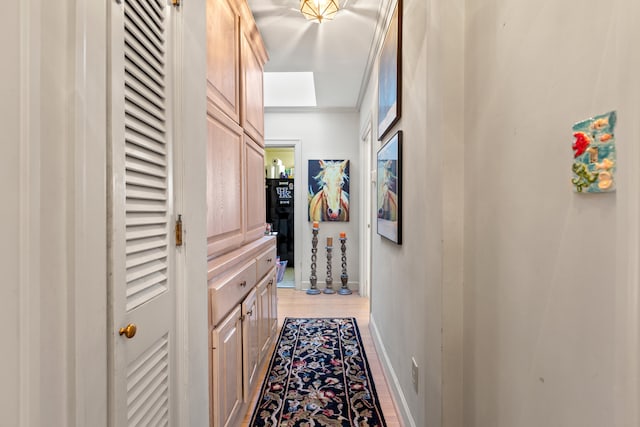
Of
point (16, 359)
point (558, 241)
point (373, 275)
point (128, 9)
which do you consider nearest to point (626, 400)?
point (558, 241)

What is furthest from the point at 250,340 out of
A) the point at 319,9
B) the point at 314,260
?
the point at 314,260

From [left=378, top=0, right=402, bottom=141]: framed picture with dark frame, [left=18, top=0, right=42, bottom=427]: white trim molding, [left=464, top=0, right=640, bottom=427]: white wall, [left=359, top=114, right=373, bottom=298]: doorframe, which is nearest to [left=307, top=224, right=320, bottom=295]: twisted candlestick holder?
[left=359, top=114, right=373, bottom=298]: doorframe

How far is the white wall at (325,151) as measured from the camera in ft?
14.4

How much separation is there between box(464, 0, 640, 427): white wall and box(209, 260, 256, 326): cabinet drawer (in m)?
0.95

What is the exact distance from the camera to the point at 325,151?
442 cm

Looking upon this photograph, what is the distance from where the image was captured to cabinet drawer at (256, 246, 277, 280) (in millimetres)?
2128

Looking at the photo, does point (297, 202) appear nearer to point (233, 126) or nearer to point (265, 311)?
point (265, 311)

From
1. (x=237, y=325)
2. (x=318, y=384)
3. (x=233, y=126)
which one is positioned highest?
(x=233, y=126)

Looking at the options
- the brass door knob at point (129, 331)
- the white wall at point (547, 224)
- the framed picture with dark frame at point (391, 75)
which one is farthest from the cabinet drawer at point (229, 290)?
the framed picture with dark frame at point (391, 75)

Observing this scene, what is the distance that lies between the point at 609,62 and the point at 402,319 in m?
1.55

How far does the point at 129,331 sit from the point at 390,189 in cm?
170

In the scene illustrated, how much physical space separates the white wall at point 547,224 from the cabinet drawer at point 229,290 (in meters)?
0.95

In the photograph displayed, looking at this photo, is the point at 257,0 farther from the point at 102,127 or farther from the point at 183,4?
A: the point at 102,127

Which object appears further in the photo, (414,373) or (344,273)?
(344,273)
